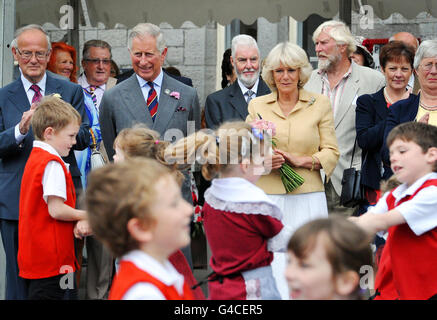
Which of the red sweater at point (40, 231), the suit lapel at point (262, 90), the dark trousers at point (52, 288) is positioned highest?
the suit lapel at point (262, 90)

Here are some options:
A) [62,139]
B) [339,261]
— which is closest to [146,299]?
[339,261]

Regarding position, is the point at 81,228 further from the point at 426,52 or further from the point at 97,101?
the point at 426,52

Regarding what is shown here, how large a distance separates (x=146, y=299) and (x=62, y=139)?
2464 mm

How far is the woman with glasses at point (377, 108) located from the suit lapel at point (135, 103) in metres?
1.58

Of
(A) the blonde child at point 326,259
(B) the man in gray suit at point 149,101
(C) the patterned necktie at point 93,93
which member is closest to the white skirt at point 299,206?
(B) the man in gray suit at point 149,101

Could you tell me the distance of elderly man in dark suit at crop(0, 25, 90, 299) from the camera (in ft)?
17.1

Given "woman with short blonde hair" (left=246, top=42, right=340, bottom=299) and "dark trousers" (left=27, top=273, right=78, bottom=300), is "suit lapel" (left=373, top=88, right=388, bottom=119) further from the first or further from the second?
"dark trousers" (left=27, top=273, right=78, bottom=300)

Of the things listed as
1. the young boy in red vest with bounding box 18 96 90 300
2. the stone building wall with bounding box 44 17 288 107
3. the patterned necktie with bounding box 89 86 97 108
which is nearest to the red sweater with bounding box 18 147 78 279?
the young boy in red vest with bounding box 18 96 90 300

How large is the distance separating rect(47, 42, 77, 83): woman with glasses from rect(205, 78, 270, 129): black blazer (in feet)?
5.12

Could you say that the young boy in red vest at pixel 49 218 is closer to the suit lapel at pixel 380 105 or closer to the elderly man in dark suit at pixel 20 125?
the elderly man in dark suit at pixel 20 125

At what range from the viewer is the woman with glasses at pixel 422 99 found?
5.23 m

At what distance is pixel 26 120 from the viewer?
5.02m

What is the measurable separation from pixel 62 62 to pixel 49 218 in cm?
253
